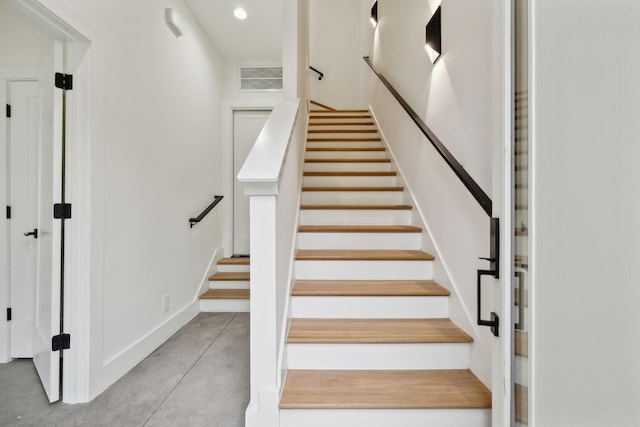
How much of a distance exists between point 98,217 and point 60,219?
0.17m

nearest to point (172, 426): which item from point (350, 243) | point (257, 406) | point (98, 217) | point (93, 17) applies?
point (257, 406)

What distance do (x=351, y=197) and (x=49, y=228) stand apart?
215 cm

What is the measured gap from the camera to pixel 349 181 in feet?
9.69

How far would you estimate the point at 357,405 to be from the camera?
1.31 m

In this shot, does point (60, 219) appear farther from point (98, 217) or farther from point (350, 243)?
point (350, 243)

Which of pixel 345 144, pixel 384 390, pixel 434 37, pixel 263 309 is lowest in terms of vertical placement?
pixel 384 390

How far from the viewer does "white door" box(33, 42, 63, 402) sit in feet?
5.50

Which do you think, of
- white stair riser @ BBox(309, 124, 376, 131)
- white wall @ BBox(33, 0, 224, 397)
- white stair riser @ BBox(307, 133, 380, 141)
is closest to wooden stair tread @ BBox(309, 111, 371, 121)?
white stair riser @ BBox(309, 124, 376, 131)

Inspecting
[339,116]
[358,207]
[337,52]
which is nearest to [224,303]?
[358,207]

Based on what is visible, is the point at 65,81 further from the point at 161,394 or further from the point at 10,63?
the point at 161,394

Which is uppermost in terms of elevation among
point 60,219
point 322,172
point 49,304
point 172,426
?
point 322,172

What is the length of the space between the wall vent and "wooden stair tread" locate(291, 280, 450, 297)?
3016 mm

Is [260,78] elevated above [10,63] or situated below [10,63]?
above
